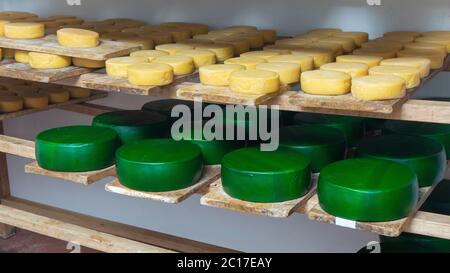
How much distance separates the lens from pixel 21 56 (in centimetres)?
231

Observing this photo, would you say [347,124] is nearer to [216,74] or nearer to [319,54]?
[319,54]

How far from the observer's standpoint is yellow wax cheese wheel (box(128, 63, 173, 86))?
6.12 feet

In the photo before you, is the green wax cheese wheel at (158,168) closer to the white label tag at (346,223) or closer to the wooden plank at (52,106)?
the white label tag at (346,223)

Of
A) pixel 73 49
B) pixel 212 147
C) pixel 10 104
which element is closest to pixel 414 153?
pixel 212 147

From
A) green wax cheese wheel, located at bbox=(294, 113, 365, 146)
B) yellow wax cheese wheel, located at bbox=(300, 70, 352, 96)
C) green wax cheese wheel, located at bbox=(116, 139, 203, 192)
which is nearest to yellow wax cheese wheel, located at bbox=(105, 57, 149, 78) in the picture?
green wax cheese wheel, located at bbox=(116, 139, 203, 192)

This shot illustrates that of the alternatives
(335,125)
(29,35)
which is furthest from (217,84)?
(29,35)

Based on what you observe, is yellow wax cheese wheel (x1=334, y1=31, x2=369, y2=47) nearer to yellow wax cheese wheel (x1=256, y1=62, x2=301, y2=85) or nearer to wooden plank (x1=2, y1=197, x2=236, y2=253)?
yellow wax cheese wheel (x1=256, y1=62, x2=301, y2=85)

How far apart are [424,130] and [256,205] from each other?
811 millimetres

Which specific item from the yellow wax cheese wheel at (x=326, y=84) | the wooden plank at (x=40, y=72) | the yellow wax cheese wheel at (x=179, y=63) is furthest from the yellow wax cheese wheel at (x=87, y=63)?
the yellow wax cheese wheel at (x=326, y=84)

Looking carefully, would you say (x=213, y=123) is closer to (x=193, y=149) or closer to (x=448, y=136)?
(x=193, y=149)

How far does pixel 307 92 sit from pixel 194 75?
0.46 metres

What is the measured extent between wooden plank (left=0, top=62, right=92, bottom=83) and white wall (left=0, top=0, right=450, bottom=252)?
890mm

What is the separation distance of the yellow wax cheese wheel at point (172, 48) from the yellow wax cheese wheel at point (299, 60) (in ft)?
1.19

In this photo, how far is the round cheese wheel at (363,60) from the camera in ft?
6.48
